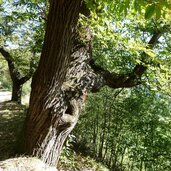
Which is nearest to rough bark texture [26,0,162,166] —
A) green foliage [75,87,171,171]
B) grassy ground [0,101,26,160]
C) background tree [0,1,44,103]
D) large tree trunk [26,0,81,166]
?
large tree trunk [26,0,81,166]

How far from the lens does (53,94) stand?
4734 mm

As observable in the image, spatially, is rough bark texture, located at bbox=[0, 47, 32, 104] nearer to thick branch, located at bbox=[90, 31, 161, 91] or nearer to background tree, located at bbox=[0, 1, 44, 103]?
background tree, located at bbox=[0, 1, 44, 103]

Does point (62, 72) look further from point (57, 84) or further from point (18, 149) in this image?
point (18, 149)

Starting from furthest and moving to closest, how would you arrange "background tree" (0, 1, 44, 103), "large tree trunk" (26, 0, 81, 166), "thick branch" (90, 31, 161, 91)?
"background tree" (0, 1, 44, 103) → "thick branch" (90, 31, 161, 91) → "large tree trunk" (26, 0, 81, 166)

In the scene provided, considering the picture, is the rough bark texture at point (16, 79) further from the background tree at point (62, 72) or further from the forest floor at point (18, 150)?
the background tree at point (62, 72)

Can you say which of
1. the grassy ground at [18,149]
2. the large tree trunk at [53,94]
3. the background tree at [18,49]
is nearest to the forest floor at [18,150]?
the grassy ground at [18,149]

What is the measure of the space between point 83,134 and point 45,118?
617 centimetres

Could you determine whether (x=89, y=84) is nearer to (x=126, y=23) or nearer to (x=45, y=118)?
(x=45, y=118)

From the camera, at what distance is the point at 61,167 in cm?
633

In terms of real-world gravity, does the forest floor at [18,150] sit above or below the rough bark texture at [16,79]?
below

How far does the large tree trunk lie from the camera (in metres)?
4.24

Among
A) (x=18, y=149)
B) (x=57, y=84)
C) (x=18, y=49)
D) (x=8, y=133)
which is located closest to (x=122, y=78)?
(x=57, y=84)

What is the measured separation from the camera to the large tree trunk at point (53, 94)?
4.24 m

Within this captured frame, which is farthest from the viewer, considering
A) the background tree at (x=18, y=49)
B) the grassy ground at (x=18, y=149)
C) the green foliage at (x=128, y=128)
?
the background tree at (x=18, y=49)
